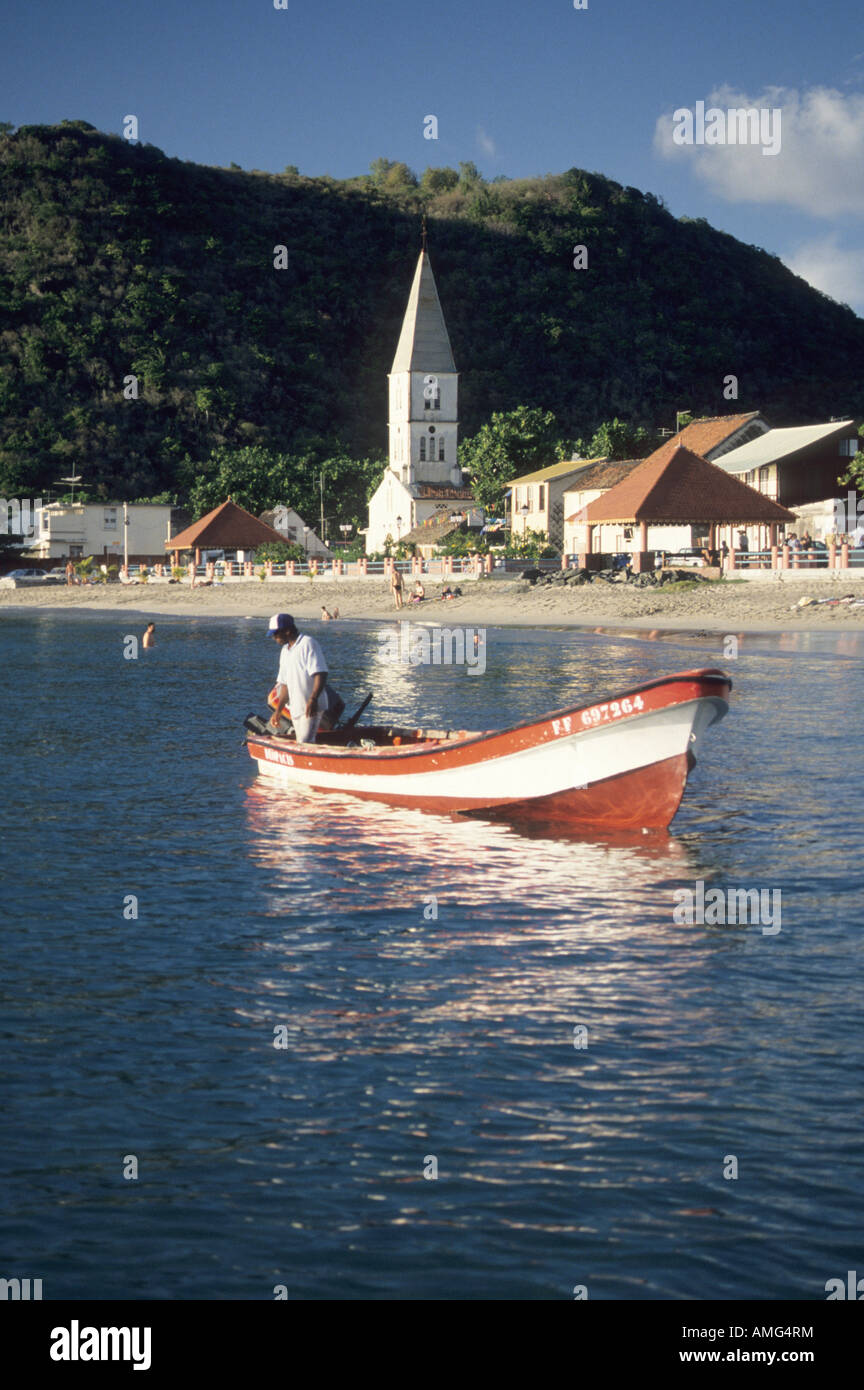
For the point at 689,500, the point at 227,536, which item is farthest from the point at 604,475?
the point at 227,536

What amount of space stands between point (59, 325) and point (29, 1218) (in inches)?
6159

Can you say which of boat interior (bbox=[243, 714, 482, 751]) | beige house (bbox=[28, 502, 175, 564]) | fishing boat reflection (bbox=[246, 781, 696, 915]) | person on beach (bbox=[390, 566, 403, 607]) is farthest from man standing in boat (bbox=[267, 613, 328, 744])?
beige house (bbox=[28, 502, 175, 564])

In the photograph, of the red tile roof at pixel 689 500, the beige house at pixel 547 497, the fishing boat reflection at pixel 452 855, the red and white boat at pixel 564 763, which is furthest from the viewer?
the beige house at pixel 547 497

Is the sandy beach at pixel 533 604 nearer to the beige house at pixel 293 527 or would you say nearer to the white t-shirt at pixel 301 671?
the beige house at pixel 293 527

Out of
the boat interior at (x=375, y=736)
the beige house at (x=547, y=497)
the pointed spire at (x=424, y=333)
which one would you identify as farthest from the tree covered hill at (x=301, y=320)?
the boat interior at (x=375, y=736)

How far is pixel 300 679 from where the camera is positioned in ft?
57.3

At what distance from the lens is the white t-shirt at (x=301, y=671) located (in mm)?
17016

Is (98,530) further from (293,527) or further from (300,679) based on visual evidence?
(300,679)

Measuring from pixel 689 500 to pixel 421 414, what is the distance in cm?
5857

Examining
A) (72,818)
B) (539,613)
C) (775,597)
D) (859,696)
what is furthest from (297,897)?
(539,613)

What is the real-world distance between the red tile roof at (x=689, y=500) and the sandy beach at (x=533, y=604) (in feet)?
10.3

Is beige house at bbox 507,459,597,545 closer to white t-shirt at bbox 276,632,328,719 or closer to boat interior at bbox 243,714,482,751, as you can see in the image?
boat interior at bbox 243,714,482,751

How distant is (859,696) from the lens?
28094mm

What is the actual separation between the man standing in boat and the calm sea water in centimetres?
114
